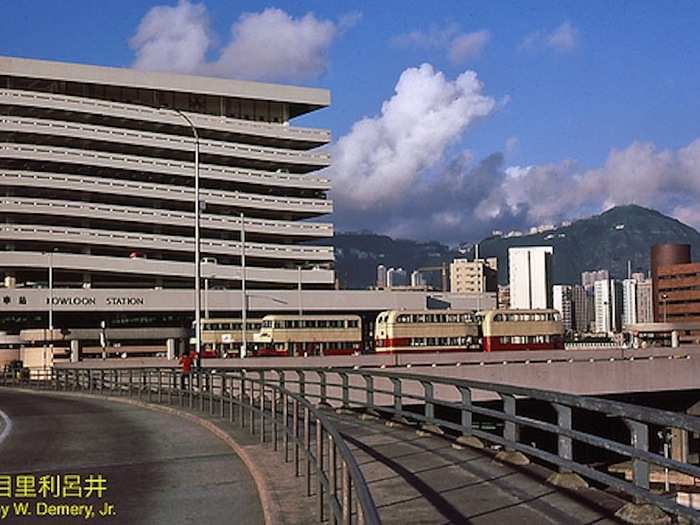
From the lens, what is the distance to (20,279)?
10638cm

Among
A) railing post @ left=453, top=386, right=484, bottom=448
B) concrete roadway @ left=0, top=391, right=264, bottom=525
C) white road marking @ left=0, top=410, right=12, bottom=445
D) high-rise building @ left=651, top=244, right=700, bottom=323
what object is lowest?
white road marking @ left=0, top=410, right=12, bottom=445

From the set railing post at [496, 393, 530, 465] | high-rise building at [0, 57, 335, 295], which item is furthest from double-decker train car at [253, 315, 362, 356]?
railing post at [496, 393, 530, 465]

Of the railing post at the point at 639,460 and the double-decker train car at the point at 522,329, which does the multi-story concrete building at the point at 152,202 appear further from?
the railing post at the point at 639,460

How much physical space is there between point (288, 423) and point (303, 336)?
60.7 m

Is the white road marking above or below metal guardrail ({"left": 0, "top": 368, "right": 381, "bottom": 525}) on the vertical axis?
below

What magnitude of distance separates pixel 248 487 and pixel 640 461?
6.01 metres

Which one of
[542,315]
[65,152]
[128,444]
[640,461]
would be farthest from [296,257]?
[640,461]

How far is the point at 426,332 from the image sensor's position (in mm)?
76125

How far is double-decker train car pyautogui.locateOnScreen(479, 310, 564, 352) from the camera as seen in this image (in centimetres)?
7794

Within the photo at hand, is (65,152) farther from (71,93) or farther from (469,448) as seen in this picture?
(469,448)

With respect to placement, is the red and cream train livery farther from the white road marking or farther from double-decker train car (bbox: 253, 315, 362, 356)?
the white road marking

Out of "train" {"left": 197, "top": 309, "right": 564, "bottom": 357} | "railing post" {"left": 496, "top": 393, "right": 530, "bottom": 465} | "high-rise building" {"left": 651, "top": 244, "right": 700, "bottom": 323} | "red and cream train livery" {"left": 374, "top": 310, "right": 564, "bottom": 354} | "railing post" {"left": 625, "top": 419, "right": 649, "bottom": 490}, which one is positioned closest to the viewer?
"railing post" {"left": 625, "top": 419, "right": 649, "bottom": 490}

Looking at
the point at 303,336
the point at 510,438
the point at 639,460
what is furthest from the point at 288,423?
the point at 303,336

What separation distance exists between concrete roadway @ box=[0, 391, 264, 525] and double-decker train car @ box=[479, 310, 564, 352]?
53.1 metres
